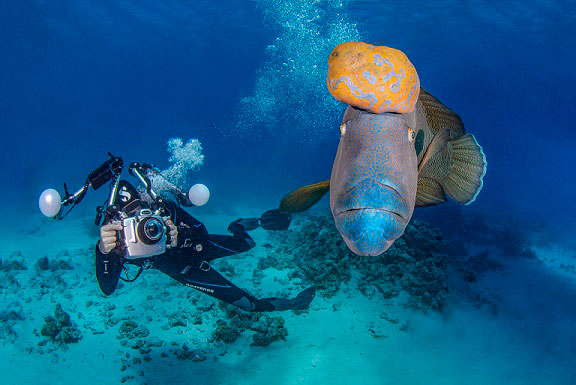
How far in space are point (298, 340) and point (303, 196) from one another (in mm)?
4110

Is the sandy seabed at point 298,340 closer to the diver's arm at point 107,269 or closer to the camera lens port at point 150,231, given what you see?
the diver's arm at point 107,269

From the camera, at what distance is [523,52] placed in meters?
25.7

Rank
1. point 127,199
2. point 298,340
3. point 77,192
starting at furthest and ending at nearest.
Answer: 1. point 298,340
2. point 127,199
3. point 77,192

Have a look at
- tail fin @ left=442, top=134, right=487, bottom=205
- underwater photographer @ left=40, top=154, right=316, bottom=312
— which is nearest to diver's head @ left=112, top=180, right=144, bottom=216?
underwater photographer @ left=40, top=154, right=316, bottom=312

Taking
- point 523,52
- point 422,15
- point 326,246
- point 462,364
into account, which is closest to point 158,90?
point 422,15

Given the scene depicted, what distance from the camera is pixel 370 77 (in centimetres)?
132

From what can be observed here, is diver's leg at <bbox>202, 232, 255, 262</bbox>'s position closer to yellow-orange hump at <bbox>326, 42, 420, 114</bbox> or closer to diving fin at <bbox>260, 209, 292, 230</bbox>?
diving fin at <bbox>260, 209, 292, 230</bbox>

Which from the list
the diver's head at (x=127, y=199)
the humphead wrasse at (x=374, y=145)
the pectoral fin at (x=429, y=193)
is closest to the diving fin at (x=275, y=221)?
the diver's head at (x=127, y=199)

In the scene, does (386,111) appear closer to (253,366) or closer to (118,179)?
(118,179)

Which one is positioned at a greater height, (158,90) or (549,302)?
(158,90)

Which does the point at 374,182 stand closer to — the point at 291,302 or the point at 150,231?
the point at 150,231

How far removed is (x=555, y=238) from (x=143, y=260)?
17718 millimetres

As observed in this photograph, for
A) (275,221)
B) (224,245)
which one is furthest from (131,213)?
(275,221)

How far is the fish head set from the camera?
1.27 metres
